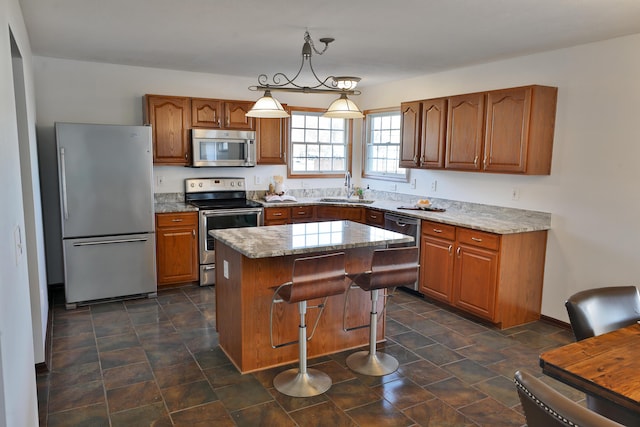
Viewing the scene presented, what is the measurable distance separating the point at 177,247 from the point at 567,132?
13.0ft

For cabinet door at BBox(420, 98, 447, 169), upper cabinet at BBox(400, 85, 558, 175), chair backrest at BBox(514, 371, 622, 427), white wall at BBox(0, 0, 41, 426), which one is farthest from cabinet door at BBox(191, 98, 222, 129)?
chair backrest at BBox(514, 371, 622, 427)

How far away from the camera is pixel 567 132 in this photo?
3.92 m

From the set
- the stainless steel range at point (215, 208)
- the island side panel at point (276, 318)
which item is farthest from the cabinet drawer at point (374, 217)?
the island side panel at point (276, 318)

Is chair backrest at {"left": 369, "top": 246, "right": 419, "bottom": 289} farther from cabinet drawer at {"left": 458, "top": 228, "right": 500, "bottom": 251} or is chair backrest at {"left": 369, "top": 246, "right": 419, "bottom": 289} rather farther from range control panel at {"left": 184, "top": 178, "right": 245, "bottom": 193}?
range control panel at {"left": 184, "top": 178, "right": 245, "bottom": 193}

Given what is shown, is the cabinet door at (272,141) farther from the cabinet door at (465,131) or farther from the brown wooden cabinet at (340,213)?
the cabinet door at (465,131)

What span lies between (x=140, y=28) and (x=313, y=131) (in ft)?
10.6

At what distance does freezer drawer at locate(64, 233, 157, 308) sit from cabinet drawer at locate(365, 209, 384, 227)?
2.42m

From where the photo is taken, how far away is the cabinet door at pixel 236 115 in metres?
5.41

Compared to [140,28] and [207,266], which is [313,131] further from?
[140,28]

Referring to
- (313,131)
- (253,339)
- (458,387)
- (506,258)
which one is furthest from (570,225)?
(313,131)

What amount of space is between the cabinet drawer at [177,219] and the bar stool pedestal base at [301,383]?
7.98 feet

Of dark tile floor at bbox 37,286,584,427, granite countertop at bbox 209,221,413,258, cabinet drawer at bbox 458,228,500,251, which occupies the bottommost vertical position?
dark tile floor at bbox 37,286,584,427

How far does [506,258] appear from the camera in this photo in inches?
154

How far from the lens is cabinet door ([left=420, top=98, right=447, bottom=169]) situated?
186 inches
